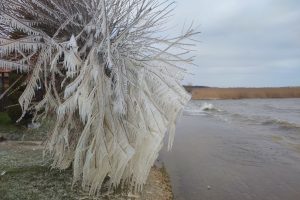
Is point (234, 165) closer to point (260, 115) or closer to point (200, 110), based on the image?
point (260, 115)

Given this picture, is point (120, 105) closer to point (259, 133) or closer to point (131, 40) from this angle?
point (131, 40)

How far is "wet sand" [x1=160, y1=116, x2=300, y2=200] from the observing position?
996 cm

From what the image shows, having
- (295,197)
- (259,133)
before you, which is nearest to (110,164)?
(295,197)

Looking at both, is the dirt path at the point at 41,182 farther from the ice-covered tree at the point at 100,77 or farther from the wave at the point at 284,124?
the wave at the point at 284,124

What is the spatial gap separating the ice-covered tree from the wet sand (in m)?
2.10

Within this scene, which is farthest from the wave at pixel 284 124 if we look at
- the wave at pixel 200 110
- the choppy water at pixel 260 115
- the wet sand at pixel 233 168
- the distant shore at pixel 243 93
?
the distant shore at pixel 243 93

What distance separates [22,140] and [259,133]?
12.7 m

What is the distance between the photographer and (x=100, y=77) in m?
7.68

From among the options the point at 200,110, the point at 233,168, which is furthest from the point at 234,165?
the point at 200,110

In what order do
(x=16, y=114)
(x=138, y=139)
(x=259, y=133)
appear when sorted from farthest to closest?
(x=259, y=133), (x=16, y=114), (x=138, y=139)

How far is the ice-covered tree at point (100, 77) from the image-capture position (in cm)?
779

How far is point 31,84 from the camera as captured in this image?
7.93m

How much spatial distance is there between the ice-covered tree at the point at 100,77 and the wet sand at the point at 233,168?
2.10 metres

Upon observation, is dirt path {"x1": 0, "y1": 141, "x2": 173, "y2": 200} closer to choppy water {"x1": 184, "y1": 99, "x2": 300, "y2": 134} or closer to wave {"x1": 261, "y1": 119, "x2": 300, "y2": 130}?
wave {"x1": 261, "y1": 119, "x2": 300, "y2": 130}
